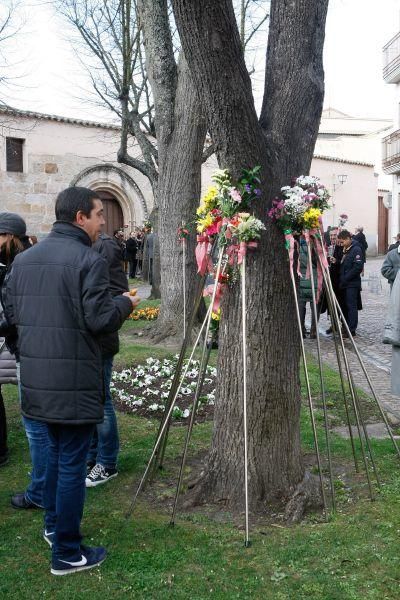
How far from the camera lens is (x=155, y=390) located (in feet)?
26.2

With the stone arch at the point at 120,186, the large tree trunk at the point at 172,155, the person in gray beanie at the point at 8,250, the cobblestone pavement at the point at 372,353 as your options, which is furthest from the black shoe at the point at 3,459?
→ the stone arch at the point at 120,186

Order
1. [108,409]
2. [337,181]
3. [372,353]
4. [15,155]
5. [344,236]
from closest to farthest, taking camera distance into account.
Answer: [108,409] < [372,353] < [344,236] < [15,155] < [337,181]

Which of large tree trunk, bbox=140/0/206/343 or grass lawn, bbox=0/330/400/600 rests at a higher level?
large tree trunk, bbox=140/0/206/343

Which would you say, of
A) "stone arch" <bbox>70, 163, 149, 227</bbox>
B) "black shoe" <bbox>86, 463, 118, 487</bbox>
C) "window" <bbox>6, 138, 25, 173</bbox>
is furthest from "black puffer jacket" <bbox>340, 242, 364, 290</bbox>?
"window" <bbox>6, 138, 25, 173</bbox>

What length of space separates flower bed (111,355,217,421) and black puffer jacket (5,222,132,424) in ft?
11.6

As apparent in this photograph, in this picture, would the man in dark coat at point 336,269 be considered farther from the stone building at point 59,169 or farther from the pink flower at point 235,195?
the stone building at point 59,169

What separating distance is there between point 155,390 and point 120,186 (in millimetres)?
21183

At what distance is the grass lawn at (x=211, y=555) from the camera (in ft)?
11.6

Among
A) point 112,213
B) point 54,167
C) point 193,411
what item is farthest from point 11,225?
point 112,213

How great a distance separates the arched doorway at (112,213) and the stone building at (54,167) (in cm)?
4

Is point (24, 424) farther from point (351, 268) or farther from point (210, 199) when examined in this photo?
point (351, 268)

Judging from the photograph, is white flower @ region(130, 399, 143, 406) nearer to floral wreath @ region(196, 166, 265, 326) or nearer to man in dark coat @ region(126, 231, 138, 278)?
floral wreath @ region(196, 166, 265, 326)

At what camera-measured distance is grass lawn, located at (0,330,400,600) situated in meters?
3.52

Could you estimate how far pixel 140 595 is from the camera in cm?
352
